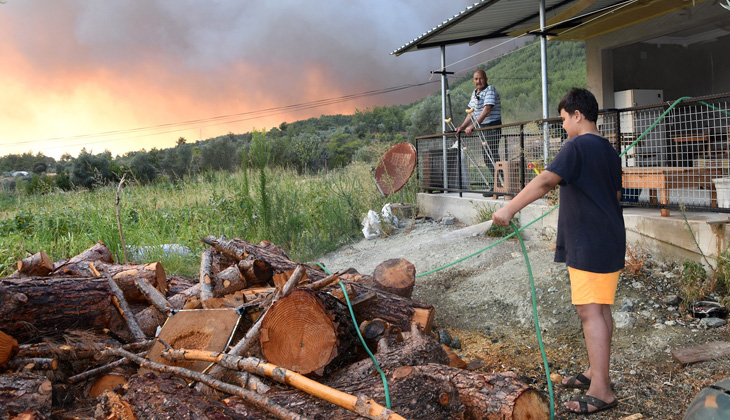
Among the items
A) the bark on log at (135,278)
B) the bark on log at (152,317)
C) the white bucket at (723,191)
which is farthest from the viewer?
the white bucket at (723,191)

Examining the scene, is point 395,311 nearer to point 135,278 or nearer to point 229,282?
point 229,282

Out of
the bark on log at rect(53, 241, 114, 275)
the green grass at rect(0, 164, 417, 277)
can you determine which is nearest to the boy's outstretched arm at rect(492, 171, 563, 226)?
the bark on log at rect(53, 241, 114, 275)

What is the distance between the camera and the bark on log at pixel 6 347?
10.1 feet

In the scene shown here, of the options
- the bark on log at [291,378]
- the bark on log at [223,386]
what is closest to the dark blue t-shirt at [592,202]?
the bark on log at [291,378]

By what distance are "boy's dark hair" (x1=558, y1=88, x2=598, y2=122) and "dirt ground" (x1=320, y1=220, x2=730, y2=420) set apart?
1729 millimetres

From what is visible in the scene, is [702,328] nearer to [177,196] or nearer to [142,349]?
[142,349]

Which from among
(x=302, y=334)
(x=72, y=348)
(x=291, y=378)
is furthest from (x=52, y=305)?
(x=291, y=378)

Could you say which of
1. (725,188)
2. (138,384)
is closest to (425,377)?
(138,384)

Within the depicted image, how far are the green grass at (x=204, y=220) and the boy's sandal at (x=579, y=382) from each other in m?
4.51

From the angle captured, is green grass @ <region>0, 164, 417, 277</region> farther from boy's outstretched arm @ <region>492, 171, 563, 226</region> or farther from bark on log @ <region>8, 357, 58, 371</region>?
boy's outstretched arm @ <region>492, 171, 563, 226</region>

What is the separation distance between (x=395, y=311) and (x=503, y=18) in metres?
6.62

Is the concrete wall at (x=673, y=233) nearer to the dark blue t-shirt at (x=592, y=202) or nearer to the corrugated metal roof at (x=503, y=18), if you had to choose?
the dark blue t-shirt at (x=592, y=202)

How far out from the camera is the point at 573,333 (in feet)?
Result: 14.0

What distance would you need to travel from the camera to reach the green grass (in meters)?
7.21
